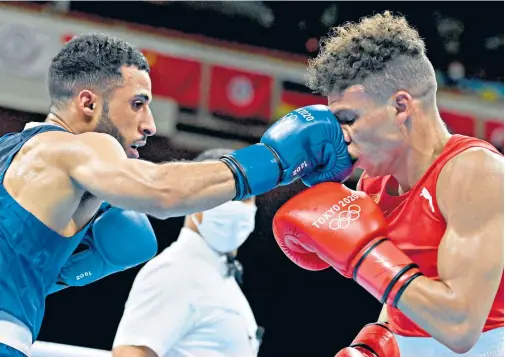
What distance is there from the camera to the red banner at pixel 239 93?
629 cm

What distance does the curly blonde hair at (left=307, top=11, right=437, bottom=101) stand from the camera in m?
2.04

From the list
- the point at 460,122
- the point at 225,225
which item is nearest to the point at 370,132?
the point at 225,225

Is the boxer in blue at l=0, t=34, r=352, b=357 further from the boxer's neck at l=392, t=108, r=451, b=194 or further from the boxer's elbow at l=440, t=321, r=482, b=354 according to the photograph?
the boxer's elbow at l=440, t=321, r=482, b=354

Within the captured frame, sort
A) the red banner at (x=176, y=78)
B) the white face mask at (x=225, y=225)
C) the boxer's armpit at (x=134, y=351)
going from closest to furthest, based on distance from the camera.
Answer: the boxer's armpit at (x=134, y=351), the white face mask at (x=225, y=225), the red banner at (x=176, y=78)

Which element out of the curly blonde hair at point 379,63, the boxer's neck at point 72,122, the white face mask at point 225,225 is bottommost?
the white face mask at point 225,225

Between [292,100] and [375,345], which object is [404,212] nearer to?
[375,345]

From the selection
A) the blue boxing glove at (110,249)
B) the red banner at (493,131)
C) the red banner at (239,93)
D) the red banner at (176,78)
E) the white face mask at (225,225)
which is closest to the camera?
the blue boxing glove at (110,249)

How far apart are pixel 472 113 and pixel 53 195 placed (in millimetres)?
5645

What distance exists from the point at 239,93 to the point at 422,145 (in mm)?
4428

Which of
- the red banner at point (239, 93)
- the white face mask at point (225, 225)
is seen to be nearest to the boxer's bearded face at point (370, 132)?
the white face mask at point (225, 225)

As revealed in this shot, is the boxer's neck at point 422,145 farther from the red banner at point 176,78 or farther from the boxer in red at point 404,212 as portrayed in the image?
the red banner at point 176,78

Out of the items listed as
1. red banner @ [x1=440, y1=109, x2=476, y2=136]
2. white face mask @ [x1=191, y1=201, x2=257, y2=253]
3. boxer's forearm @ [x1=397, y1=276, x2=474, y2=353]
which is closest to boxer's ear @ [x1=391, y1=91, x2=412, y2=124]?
boxer's forearm @ [x1=397, y1=276, x2=474, y2=353]

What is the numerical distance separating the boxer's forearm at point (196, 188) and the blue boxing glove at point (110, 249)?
403 millimetres

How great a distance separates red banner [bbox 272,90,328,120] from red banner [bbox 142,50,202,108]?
0.81m
